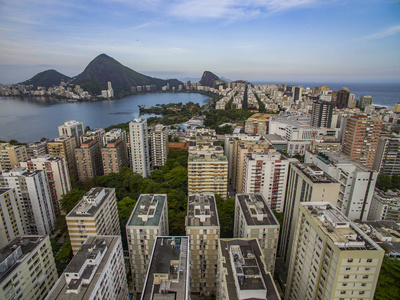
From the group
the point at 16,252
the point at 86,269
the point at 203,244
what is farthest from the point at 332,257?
the point at 16,252

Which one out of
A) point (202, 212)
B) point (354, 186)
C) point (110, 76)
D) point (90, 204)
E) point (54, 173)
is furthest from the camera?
point (110, 76)

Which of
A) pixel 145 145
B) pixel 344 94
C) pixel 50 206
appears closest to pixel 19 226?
pixel 50 206

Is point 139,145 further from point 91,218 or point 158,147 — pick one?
point 91,218

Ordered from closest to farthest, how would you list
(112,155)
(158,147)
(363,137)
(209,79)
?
(112,155), (363,137), (158,147), (209,79)

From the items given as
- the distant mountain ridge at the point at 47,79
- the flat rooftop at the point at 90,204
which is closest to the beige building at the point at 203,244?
the flat rooftop at the point at 90,204

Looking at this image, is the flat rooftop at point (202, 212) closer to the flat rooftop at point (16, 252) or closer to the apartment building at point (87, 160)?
the flat rooftop at point (16, 252)

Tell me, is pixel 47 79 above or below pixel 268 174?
above

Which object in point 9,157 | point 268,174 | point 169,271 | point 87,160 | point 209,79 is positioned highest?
point 209,79

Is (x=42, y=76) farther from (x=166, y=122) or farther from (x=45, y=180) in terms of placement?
(x=45, y=180)
